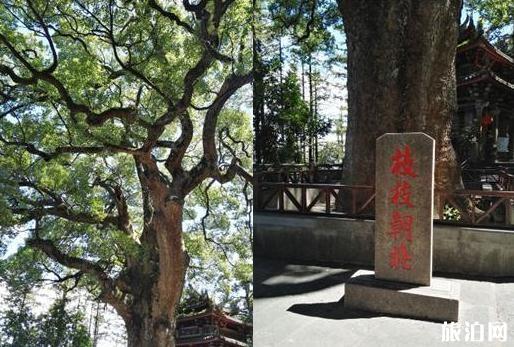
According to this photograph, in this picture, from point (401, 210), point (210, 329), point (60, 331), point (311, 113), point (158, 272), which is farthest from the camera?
point (158, 272)

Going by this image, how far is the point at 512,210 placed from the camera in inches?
67.5

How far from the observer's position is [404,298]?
1.70 meters

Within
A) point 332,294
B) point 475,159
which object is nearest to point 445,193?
point 475,159

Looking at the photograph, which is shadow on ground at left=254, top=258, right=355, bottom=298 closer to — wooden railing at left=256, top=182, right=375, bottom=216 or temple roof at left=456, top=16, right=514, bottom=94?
wooden railing at left=256, top=182, right=375, bottom=216

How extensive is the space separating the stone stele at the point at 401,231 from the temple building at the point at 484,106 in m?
0.21

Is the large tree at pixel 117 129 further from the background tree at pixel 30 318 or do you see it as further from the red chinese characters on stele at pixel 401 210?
the red chinese characters on stele at pixel 401 210

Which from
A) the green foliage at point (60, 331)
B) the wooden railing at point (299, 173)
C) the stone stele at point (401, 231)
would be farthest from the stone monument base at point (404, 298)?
the green foliage at point (60, 331)

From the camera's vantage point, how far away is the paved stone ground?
145 cm

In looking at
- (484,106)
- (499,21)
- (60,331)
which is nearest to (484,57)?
(499,21)

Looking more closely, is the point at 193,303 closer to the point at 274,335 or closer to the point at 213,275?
the point at 213,275

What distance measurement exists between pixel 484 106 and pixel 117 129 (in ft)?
6.52

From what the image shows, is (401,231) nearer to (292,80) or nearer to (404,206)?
(404,206)

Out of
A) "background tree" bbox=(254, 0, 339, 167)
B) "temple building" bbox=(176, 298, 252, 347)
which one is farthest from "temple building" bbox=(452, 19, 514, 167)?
"temple building" bbox=(176, 298, 252, 347)

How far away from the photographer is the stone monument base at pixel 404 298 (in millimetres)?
1554
